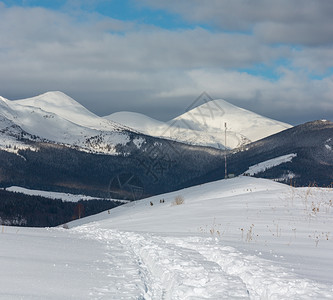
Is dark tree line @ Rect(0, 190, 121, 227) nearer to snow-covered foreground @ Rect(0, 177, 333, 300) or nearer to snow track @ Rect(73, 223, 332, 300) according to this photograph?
snow-covered foreground @ Rect(0, 177, 333, 300)

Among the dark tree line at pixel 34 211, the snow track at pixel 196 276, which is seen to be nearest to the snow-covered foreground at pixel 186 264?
the snow track at pixel 196 276

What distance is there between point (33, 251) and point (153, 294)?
11.9 ft

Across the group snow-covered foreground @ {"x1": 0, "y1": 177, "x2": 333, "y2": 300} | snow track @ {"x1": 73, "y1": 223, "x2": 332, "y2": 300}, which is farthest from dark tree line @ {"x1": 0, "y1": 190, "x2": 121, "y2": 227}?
snow track @ {"x1": 73, "y1": 223, "x2": 332, "y2": 300}

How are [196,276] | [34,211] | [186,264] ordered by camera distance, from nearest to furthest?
1. [196,276]
2. [186,264]
3. [34,211]

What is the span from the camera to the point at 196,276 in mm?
7023

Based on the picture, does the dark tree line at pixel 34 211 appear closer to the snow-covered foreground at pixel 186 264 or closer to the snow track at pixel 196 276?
the snow-covered foreground at pixel 186 264

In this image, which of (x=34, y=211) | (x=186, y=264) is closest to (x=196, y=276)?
(x=186, y=264)

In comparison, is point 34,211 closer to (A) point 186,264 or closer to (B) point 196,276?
(A) point 186,264

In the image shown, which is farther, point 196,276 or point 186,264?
point 186,264

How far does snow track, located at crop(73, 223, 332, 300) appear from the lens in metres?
5.98

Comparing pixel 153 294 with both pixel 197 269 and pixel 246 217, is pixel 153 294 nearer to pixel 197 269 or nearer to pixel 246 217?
pixel 197 269

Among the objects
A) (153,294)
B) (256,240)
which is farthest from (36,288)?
(256,240)

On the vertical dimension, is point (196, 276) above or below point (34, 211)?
above

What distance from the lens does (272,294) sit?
5.95 metres
